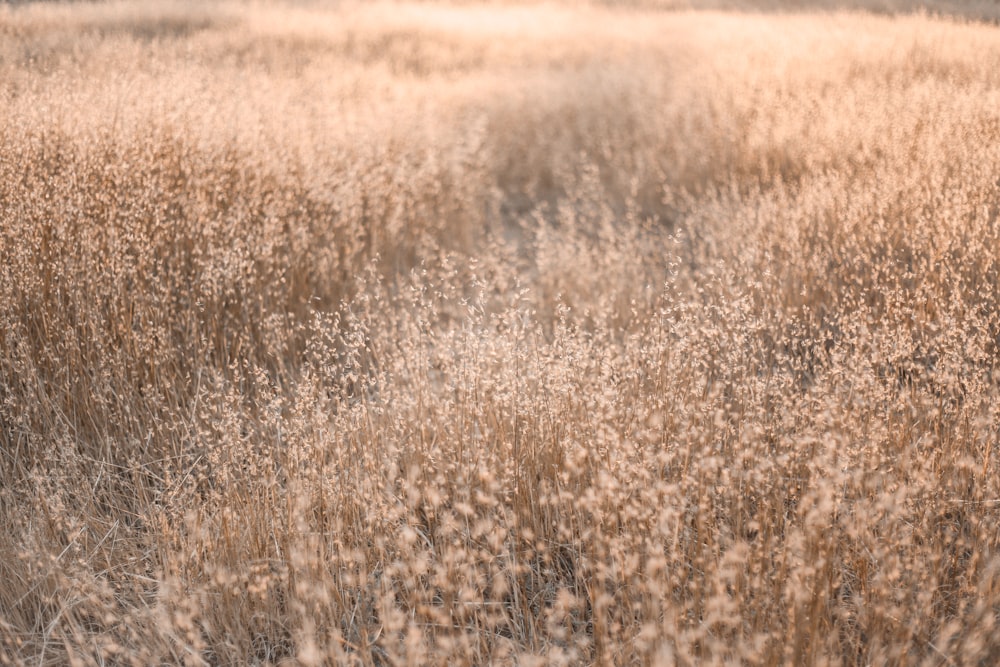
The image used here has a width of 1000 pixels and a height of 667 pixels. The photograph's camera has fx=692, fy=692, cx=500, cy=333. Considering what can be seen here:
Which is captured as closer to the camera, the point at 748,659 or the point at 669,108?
the point at 748,659

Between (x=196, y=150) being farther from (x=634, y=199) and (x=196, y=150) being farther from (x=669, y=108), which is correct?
(x=669, y=108)

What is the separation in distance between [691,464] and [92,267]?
2523mm

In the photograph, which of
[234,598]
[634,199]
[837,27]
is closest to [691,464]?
[234,598]

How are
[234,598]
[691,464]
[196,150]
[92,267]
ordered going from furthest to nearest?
[196,150]
[92,267]
[691,464]
[234,598]

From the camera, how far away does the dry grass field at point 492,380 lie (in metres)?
1.74

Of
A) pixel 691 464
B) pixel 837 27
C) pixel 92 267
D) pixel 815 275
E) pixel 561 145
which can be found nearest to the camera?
pixel 691 464

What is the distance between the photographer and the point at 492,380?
239 cm

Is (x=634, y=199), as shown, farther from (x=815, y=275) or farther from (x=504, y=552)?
(x=504, y=552)

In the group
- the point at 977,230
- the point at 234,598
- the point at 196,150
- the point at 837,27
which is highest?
the point at 837,27

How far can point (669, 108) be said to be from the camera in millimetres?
6410

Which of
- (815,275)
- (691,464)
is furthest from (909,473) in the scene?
(815,275)

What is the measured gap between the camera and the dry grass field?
1.74 metres

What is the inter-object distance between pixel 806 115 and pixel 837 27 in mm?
4802

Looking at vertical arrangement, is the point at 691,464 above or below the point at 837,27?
below
